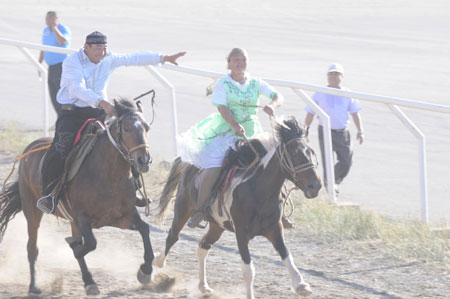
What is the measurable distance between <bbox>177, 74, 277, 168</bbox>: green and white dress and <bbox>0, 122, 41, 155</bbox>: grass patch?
6257mm

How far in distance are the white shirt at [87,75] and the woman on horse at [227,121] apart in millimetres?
730

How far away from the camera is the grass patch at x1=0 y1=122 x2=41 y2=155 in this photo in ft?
45.8

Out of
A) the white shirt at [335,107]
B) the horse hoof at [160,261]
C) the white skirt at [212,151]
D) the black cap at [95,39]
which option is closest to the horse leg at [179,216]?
the horse hoof at [160,261]

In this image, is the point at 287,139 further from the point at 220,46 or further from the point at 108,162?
the point at 220,46

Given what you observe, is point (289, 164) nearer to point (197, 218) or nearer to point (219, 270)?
point (197, 218)

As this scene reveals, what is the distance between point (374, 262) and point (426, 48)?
20.3 metres

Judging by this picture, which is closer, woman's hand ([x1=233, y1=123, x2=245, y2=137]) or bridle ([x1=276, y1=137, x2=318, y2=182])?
bridle ([x1=276, y1=137, x2=318, y2=182])

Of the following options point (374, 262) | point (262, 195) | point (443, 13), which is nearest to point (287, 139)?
point (262, 195)

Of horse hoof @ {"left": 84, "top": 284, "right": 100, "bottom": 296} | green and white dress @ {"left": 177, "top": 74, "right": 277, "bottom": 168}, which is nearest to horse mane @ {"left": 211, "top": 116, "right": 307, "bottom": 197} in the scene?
green and white dress @ {"left": 177, "top": 74, "right": 277, "bottom": 168}

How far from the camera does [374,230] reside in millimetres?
9648

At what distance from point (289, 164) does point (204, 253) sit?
1.39m

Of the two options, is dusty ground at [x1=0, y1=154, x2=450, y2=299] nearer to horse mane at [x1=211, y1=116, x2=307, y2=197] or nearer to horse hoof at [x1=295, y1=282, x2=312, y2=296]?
horse hoof at [x1=295, y1=282, x2=312, y2=296]

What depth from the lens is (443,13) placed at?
3756cm

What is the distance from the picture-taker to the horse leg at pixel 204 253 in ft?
25.6
